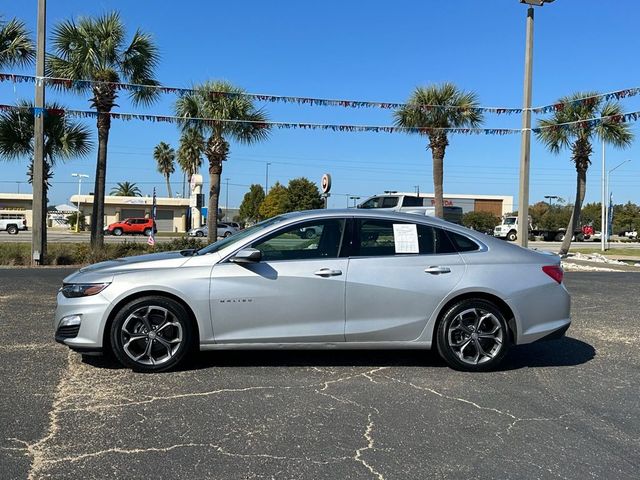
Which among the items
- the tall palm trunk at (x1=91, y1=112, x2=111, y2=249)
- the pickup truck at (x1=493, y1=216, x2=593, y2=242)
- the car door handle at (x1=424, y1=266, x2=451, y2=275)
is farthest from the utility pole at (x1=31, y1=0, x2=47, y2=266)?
the pickup truck at (x1=493, y1=216, x2=593, y2=242)

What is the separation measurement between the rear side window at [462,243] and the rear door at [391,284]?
0.12 m

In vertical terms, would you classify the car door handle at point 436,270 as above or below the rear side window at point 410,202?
below

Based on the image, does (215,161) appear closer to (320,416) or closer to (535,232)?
(320,416)

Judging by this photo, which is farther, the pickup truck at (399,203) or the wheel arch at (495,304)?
the pickup truck at (399,203)

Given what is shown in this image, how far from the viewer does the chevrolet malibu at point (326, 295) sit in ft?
17.4

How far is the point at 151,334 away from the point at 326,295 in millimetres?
1607

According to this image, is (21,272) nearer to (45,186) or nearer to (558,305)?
(45,186)

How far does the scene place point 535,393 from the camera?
16.8 feet

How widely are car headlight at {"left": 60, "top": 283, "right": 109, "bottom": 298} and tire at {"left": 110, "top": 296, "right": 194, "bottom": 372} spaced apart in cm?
28

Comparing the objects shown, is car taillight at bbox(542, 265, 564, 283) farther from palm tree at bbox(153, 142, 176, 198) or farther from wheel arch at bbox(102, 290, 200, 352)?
palm tree at bbox(153, 142, 176, 198)

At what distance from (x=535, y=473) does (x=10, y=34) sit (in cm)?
1811

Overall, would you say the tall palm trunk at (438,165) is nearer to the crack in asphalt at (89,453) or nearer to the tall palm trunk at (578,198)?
the tall palm trunk at (578,198)

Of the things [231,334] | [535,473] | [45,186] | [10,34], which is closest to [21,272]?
[45,186]

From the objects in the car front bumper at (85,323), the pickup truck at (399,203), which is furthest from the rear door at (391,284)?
the pickup truck at (399,203)
